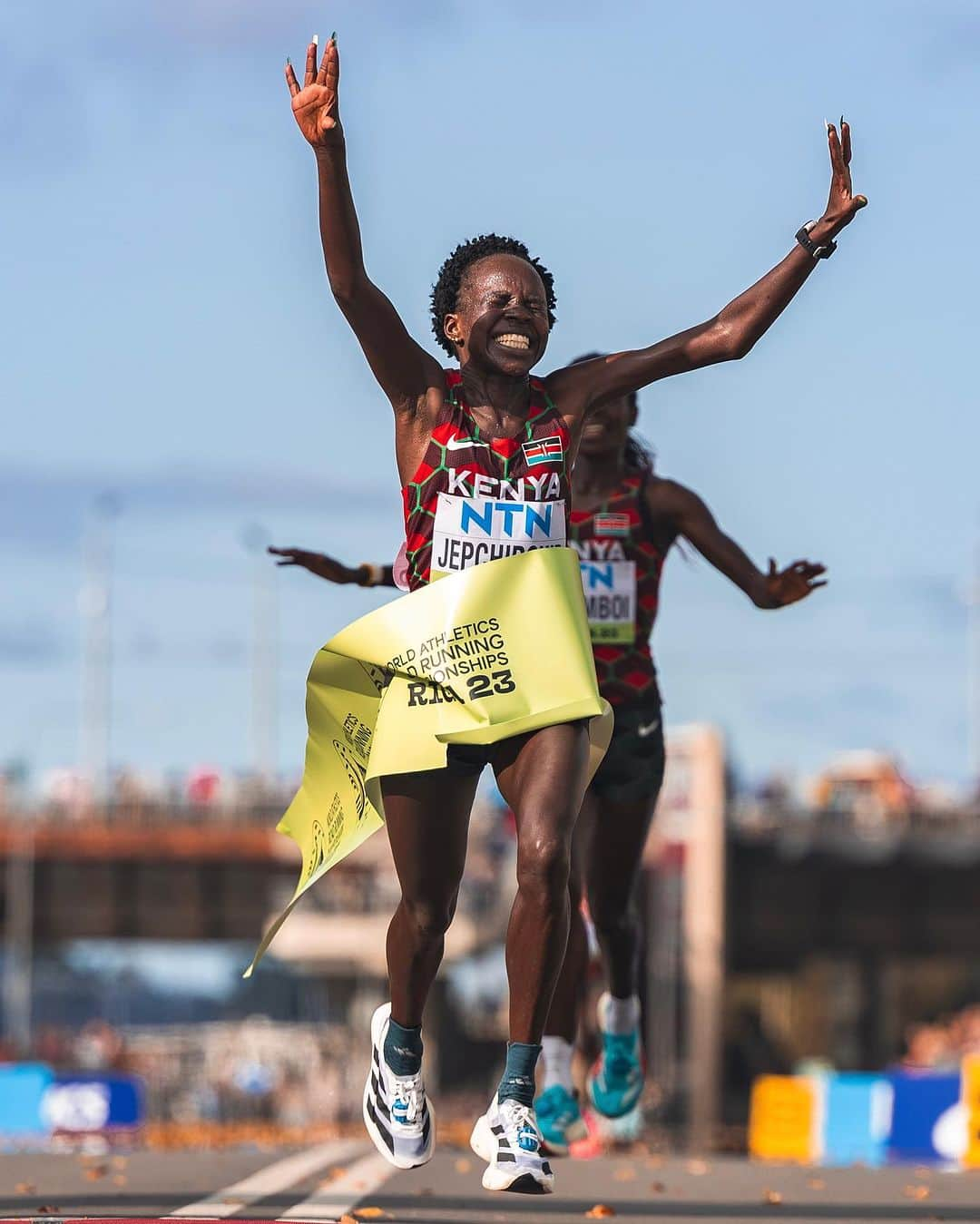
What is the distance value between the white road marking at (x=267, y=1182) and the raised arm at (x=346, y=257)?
251 cm

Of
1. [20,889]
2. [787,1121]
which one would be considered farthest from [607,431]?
[20,889]

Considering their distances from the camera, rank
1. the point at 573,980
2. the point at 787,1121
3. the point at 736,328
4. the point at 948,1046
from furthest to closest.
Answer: the point at 948,1046 < the point at 787,1121 < the point at 573,980 < the point at 736,328

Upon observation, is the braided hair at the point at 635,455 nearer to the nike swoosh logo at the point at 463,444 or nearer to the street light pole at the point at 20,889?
the nike swoosh logo at the point at 463,444

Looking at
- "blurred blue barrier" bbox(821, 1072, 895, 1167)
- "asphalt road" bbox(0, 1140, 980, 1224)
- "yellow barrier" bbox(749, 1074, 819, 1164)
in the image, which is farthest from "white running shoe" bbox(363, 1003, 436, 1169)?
"yellow barrier" bbox(749, 1074, 819, 1164)

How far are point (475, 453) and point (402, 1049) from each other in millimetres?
1787

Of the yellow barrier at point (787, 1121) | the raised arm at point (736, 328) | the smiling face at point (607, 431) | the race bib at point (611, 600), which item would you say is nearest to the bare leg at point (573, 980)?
the race bib at point (611, 600)

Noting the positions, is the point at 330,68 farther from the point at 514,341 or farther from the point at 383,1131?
the point at 383,1131

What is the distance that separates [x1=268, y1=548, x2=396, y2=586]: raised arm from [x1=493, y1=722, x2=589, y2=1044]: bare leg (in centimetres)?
217

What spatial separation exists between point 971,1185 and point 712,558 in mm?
2860

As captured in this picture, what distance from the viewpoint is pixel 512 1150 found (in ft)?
21.4

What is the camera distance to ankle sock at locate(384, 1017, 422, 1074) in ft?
24.0

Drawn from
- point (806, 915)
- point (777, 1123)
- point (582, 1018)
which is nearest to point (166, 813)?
point (806, 915)

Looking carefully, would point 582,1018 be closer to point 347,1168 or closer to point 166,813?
point 347,1168

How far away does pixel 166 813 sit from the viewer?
61.6 metres
